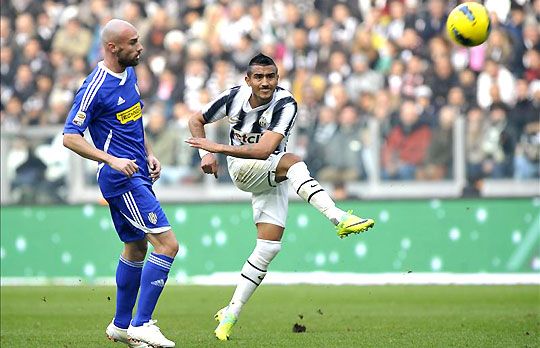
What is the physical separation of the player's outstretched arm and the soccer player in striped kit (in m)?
1.09

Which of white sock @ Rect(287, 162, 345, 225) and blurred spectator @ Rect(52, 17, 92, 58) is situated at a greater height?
white sock @ Rect(287, 162, 345, 225)

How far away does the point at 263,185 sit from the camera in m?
9.79

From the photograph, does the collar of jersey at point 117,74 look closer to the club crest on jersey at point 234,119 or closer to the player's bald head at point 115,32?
the player's bald head at point 115,32

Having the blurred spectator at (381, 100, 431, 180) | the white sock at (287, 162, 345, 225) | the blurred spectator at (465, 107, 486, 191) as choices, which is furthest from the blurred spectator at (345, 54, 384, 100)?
the white sock at (287, 162, 345, 225)

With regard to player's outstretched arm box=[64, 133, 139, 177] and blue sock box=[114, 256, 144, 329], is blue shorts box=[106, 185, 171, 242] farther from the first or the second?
blue sock box=[114, 256, 144, 329]

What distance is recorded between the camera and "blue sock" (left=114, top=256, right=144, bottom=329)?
879cm

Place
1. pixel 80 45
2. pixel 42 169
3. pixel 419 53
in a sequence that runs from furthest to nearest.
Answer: pixel 80 45 < pixel 419 53 < pixel 42 169

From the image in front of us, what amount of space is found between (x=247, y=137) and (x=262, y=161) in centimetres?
25

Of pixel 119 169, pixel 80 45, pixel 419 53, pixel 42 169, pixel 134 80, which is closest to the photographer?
pixel 119 169

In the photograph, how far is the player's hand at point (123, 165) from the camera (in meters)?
8.12

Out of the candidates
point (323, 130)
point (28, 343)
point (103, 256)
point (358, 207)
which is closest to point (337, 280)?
point (358, 207)

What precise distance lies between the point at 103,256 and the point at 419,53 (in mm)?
6235

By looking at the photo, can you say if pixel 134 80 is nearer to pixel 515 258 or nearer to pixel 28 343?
pixel 28 343

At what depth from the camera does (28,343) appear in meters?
9.18
